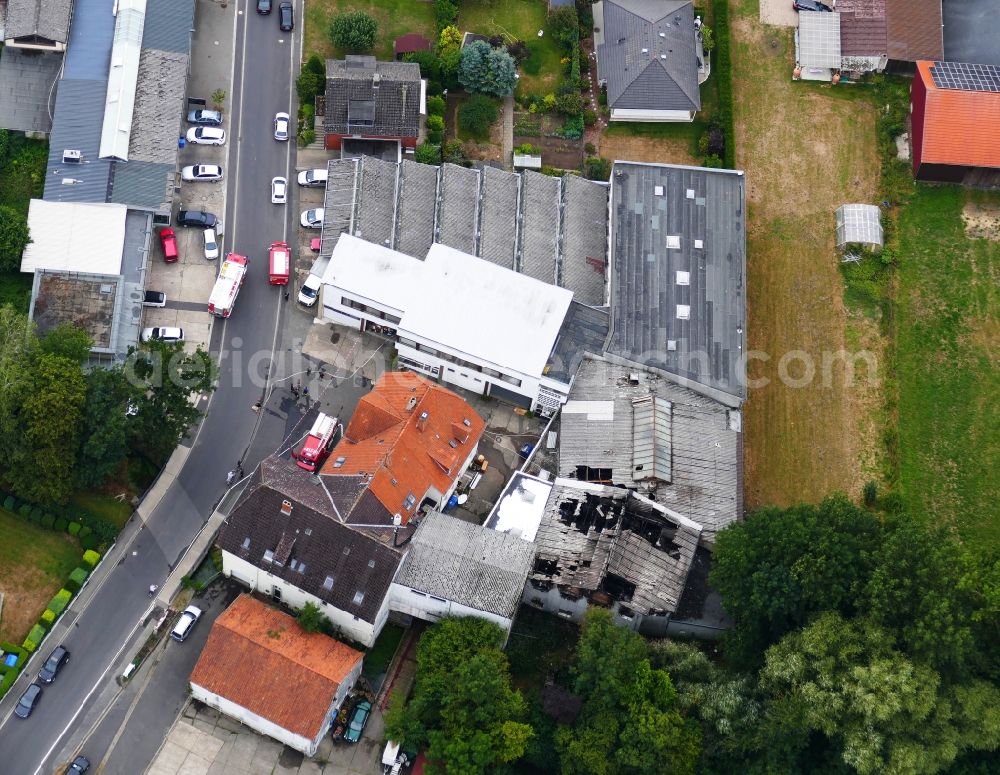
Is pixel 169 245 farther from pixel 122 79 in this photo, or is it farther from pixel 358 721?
pixel 358 721

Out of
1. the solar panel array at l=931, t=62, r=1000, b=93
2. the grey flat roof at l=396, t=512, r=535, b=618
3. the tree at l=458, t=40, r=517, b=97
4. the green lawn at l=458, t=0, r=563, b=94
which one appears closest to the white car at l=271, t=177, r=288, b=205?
the tree at l=458, t=40, r=517, b=97

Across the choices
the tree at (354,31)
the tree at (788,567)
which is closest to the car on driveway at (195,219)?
the tree at (354,31)

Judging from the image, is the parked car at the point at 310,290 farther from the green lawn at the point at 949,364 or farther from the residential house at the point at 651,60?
the green lawn at the point at 949,364

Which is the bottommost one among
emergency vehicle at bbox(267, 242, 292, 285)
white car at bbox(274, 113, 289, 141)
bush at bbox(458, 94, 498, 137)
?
emergency vehicle at bbox(267, 242, 292, 285)

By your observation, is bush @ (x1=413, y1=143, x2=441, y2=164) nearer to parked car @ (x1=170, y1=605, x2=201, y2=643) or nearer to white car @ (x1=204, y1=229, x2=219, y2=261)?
white car @ (x1=204, y1=229, x2=219, y2=261)

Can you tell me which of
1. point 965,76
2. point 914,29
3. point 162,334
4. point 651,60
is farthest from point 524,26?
point 162,334
